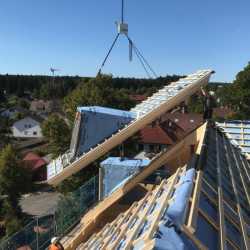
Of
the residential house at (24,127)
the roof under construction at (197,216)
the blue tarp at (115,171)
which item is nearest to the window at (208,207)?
the roof under construction at (197,216)

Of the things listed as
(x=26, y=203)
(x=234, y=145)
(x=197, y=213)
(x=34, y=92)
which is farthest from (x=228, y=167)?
(x=34, y=92)

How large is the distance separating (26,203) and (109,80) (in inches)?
495

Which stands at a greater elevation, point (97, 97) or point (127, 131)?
point (97, 97)

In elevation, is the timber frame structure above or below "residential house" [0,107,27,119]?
above

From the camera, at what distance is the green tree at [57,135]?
973 inches

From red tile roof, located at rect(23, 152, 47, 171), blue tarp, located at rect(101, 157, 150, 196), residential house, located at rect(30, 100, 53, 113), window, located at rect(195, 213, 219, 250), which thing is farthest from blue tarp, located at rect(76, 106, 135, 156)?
residential house, located at rect(30, 100, 53, 113)

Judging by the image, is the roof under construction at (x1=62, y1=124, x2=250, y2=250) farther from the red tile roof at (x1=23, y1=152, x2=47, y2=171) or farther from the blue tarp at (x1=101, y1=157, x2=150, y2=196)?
the red tile roof at (x1=23, y1=152, x2=47, y2=171)

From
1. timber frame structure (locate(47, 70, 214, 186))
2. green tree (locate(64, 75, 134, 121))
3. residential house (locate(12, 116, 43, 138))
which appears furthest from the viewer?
residential house (locate(12, 116, 43, 138))

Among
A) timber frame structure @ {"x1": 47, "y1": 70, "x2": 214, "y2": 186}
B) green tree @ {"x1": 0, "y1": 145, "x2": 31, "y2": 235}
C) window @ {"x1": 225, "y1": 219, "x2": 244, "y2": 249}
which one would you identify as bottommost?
green tree @ {"x1": 0, "y1": 145, "x2": 31, "y2": 235}

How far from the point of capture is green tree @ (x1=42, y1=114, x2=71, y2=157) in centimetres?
2472

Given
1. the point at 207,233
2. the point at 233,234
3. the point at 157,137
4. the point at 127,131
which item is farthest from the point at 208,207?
the point at 157,137

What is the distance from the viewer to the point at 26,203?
31391 millimetres

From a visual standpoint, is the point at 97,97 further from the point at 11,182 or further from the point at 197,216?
the point at 197,216

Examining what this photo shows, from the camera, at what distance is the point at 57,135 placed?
2523cm
